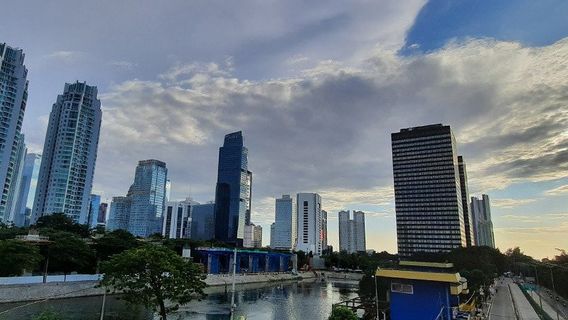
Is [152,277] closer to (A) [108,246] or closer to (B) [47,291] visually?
(B) [47,291]

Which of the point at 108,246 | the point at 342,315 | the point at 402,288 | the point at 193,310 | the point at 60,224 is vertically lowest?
the point at 193,310

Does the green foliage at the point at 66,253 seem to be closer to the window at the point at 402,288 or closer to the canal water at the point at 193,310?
the canal water at the point at 193,310

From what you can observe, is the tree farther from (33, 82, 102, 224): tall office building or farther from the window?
(33, 82, 102, 224): tall office building

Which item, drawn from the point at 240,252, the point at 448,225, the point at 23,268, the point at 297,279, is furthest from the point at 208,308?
the point at 448,225

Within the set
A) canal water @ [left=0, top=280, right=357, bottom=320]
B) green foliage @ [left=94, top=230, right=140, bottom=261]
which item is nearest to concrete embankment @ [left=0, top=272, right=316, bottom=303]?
canal water @ [left=0, top=280, right=357, bottom=320]

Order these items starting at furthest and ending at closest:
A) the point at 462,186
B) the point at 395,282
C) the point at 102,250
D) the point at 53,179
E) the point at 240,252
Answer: the point at 462,186, the point at 53,179, the point at 240,252, the point at 102,250, the point at 395,282

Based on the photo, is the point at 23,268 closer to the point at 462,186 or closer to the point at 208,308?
the point at 208,308

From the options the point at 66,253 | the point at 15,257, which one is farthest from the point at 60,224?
the point at 15,257

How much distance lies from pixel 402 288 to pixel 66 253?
2286 inches

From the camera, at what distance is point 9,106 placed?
113000 millimetres

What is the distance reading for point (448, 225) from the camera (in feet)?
544

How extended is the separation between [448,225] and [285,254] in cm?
7512

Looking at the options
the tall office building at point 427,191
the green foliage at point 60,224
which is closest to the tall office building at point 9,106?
the green foliage at point 60,224

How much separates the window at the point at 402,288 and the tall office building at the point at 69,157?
460ft
